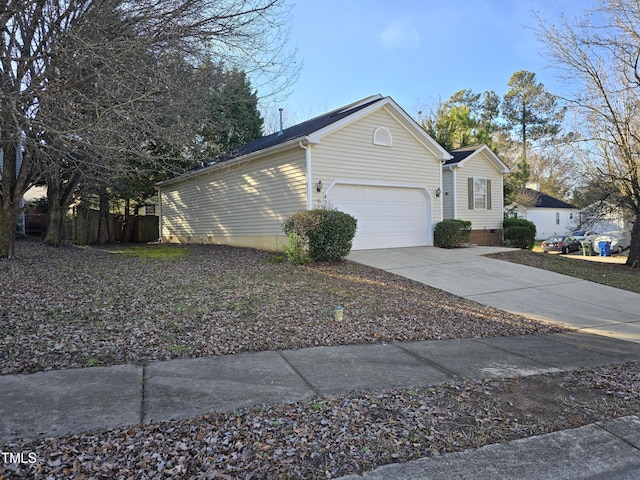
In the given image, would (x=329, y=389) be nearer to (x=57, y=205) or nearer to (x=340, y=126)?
(x=340, y=126)

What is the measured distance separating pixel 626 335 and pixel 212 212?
1408 centimetres

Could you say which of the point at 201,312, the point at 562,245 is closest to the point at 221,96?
the point at 201,312

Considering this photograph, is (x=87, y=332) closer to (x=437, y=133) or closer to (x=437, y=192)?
(x=437, y=192)

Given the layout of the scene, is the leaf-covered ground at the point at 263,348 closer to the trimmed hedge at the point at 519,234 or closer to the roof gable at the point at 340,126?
the roof gable at the point at 340,126

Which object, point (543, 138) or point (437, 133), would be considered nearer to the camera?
point (437, 133)

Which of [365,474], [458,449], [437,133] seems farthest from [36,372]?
[437,133]

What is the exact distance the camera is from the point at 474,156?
58.7 ft

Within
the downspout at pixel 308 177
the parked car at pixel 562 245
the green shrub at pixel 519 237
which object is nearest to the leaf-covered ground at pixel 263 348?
the downspout at pixel 308 177

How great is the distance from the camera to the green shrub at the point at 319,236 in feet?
33.8

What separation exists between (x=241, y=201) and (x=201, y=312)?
30.2 ft

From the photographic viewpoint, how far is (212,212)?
54.9ft

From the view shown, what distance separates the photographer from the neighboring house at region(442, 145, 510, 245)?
57.2 feet

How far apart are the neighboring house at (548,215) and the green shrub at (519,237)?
1549 centimetres

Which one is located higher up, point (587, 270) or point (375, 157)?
point (375, 157)
